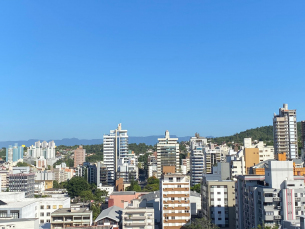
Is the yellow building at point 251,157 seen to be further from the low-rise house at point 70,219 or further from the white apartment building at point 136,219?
the low-rise house at point 70,219

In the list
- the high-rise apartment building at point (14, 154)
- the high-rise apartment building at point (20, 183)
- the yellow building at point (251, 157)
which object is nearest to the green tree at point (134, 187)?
the high-rise apartment building at point (20, 183)

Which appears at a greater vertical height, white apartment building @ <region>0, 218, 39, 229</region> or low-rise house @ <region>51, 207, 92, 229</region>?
white apartment building @ <region>0, 218, 39, 229</region>

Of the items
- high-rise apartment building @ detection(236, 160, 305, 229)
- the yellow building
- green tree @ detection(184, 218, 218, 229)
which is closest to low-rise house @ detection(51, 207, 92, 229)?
green tree @ detection(184, 218, 218, 229)

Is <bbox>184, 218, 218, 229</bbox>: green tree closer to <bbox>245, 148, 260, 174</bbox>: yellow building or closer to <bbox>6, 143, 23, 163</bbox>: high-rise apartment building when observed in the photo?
<bbox>245, 148, 260, 174</bbox>: yellow building

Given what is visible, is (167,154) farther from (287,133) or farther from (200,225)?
(200,225)

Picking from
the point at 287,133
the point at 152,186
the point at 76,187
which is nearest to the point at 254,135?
the point at 287,133

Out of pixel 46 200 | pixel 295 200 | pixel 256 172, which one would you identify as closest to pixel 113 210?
pixel 46 200

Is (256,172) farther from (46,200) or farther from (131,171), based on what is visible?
(131,171)
